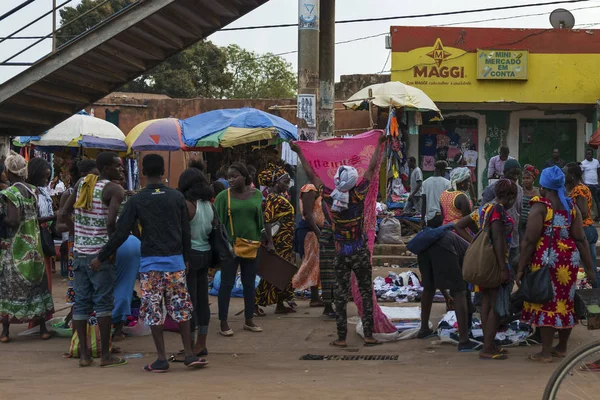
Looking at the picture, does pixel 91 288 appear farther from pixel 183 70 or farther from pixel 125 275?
pixel 183 70

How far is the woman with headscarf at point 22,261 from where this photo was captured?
844 cm

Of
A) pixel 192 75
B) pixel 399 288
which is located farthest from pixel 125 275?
pixel 192 75

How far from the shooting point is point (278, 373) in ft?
23.2

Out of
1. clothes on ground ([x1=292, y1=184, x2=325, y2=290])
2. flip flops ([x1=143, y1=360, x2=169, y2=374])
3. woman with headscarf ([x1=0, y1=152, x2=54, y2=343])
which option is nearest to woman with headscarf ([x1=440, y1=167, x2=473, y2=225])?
clothes on ground ([x1=292, y1=184, x2=325, y2=290])

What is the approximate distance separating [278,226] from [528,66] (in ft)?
41.1

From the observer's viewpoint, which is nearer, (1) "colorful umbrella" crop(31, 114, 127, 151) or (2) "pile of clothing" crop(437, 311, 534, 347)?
(2) "pile of clothing" crop(437, 311, 534, 347)

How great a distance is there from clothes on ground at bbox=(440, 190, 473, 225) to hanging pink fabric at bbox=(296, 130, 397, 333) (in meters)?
0.76

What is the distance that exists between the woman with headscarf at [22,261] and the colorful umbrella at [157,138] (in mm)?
8302

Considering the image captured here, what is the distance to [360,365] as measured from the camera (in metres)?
7.38

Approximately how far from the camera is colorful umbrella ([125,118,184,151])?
55.2ft

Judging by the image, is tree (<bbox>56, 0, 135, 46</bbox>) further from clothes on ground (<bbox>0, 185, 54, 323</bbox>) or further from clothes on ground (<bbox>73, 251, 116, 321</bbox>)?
clothes on ground (<bbox>73, 251, 116, 321</bbox>)

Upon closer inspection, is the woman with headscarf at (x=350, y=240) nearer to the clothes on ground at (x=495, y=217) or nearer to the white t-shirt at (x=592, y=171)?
the clothes on ground at (x=495, y=217)

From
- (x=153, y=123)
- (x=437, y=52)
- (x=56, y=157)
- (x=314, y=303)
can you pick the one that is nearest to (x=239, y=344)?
(x=314, y=303)

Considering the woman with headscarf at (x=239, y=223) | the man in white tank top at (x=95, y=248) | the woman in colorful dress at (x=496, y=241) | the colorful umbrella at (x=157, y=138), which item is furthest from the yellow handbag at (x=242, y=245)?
the colorful umbrella at (x=157, y=138)
